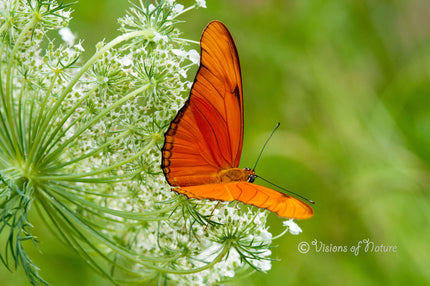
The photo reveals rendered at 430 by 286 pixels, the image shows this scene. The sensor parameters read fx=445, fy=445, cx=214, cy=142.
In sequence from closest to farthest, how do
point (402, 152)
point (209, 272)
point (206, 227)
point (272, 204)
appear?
point (272, 204) → point (206, 227) → point (209, 272) → point (402, 152)

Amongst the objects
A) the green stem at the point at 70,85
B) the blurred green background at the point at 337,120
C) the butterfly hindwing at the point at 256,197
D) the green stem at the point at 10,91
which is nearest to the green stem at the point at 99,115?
the green stem at the point at 70,85

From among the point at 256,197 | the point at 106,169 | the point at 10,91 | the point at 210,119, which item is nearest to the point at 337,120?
the point at 210,119

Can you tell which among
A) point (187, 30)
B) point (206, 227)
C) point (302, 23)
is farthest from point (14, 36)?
point (302, 23)

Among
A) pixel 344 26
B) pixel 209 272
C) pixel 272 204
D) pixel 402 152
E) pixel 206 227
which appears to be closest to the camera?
pixel 272 204

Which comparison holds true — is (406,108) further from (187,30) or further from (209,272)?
(209,272)

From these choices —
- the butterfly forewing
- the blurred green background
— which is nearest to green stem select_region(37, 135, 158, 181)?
the butterfly forewing

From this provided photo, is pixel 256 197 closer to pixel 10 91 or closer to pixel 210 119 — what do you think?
pixel 210 119
